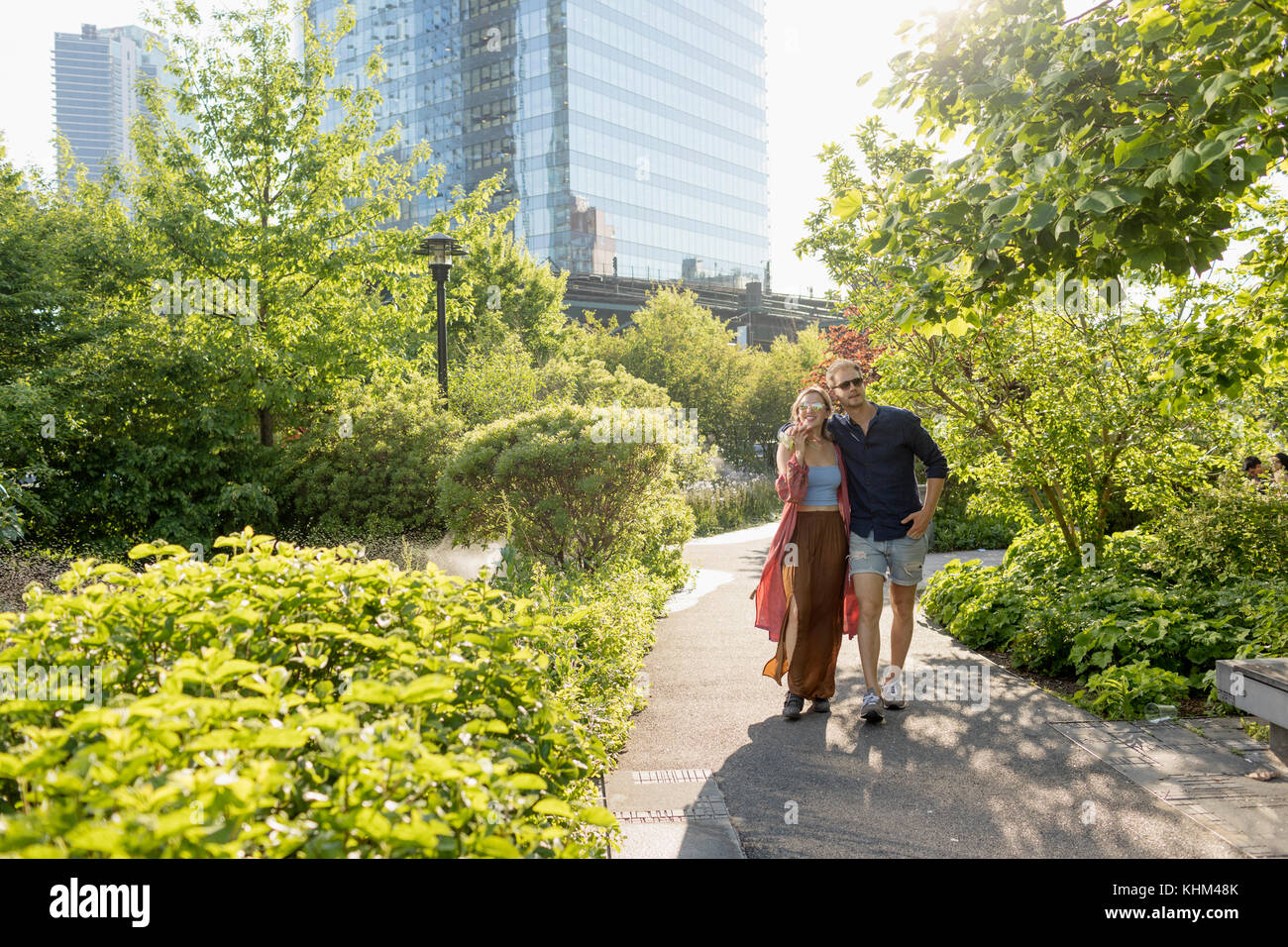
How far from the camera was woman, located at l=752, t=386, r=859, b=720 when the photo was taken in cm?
550

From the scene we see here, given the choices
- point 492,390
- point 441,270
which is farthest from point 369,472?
point 492,390

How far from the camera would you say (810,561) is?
18.2 ft

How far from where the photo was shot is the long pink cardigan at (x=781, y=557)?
552 cm

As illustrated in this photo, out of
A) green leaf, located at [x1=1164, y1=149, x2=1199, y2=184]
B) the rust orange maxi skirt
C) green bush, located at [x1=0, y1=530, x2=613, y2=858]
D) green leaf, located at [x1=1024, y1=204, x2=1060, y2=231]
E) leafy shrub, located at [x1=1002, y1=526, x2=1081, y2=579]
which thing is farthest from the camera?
leafy shrub, located at [x1=1002, y1=526, x2=1081, y2=579]

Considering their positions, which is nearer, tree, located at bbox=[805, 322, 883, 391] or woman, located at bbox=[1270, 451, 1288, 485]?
woman, located at bbox=[1270, 451, 1288, 485]

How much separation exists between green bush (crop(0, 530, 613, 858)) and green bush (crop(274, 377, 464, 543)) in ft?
28.3

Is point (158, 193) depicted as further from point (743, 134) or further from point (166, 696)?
point (743, 134)

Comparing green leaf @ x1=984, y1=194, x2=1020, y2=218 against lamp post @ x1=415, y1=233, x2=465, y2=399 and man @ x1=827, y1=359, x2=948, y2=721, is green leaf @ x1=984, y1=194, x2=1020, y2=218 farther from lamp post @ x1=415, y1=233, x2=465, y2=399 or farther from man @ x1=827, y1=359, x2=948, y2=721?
lamp post @ x1=415, y1=233, x2=465, y2=399

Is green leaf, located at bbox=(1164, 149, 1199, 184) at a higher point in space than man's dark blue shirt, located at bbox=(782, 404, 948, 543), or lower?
higher

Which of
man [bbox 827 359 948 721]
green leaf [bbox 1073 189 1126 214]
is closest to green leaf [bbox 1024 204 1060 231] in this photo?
green leaf [bbox 1073 189 1126 214]

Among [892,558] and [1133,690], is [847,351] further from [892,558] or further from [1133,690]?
[1133,690]

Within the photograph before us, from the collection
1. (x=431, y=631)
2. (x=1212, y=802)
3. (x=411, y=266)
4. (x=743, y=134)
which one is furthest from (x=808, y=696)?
(x=743, y=134)

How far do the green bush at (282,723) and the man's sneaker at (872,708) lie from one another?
2.69m

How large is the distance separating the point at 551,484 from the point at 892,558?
4075 millimetres
